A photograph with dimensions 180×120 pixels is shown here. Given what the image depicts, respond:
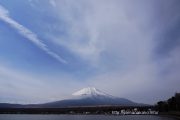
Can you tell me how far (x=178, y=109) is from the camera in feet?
567

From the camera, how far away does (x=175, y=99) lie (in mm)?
182750

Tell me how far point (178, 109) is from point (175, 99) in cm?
1068
